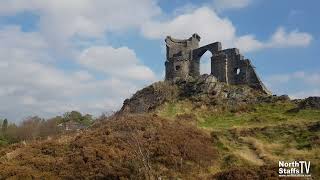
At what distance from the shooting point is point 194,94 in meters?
46.8

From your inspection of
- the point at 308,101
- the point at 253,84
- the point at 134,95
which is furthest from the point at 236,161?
the point at 134,95

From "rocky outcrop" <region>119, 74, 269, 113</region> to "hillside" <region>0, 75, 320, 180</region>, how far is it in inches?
70.8

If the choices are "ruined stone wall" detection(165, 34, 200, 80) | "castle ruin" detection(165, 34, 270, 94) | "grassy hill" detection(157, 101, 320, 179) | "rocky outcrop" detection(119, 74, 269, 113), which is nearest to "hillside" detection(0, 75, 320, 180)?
"grassy hill" detection(157, 101, 320, 179)

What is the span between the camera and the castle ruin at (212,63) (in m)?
47.8

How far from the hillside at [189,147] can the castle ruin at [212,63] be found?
18.0 feet

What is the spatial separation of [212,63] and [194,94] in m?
→ 4.88

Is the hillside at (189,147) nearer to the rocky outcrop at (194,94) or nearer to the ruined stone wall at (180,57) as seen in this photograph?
the rocky outcrop at (194,94)

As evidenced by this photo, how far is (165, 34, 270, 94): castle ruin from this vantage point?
157 feet

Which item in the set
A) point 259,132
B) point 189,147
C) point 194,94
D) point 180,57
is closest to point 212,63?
point 180,57

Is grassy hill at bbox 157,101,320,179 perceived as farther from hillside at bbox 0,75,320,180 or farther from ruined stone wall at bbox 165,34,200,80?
ruined stone wall at bbox 165,34,200,80

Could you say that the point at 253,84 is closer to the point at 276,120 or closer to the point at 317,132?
the point at 276,120

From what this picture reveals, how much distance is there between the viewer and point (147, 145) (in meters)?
30.7

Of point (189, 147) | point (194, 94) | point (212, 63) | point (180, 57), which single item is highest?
point (180, 57)

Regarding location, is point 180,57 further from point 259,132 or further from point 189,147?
point 189,147
